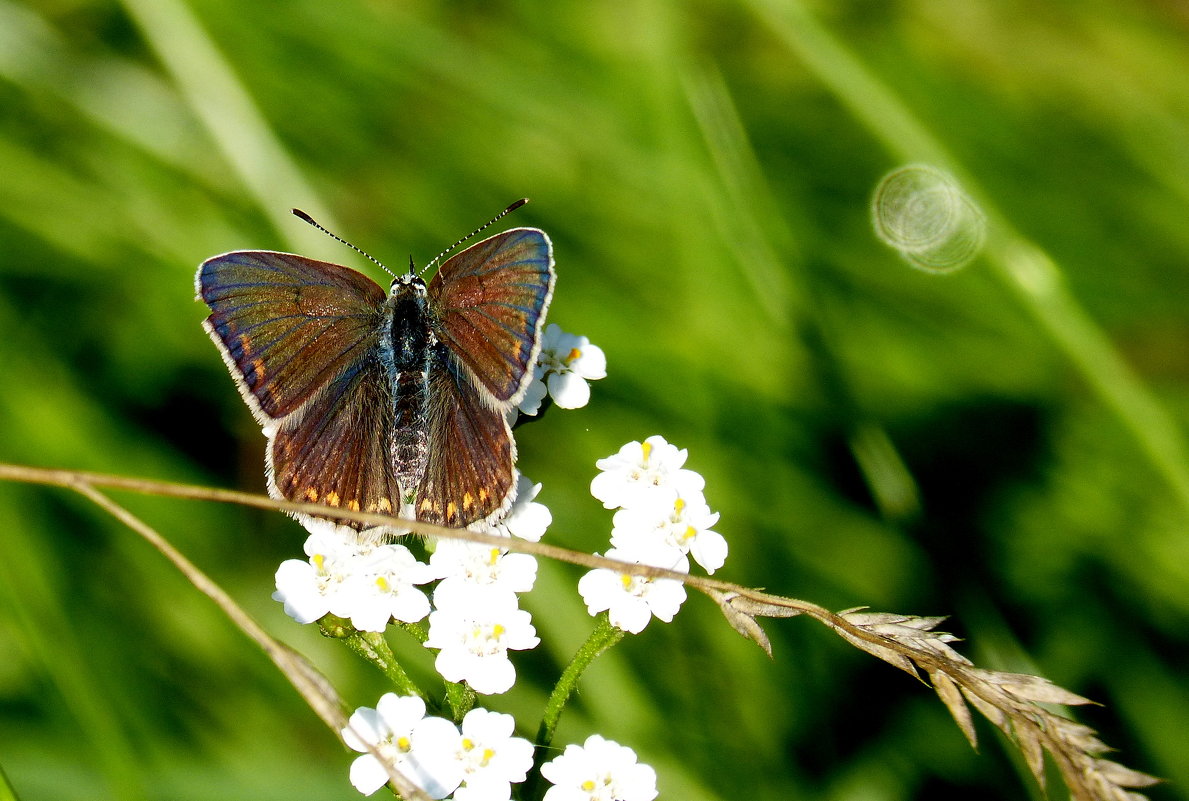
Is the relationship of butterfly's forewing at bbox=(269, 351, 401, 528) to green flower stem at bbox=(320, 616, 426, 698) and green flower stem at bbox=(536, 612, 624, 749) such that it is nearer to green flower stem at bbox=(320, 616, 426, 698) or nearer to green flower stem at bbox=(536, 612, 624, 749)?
green flower stem at bbox=(320, 616, 426, 698)

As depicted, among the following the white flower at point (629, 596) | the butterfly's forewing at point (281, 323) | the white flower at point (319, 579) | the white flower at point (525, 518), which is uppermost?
the butterfly's forewing at point (281, 323)

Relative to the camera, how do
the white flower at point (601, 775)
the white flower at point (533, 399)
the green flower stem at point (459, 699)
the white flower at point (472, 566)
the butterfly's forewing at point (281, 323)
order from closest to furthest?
the white flower at point (601, 775) < the green flower stem at point (459, 699) < the white flower at point (472, 566) < the butterfly's forewing at point (281, 323) < the white flower at point (533, 399)

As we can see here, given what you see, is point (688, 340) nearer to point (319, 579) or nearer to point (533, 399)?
point (533, 399)

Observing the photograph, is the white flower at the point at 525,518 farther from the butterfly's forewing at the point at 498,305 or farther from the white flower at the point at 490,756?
the white flower at the point at 490,756

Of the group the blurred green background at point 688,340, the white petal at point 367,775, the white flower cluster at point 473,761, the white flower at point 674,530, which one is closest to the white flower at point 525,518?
the white flower at point 674,530

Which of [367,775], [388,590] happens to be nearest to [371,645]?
[388,590]

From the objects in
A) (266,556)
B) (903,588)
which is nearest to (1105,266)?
(903,588)
